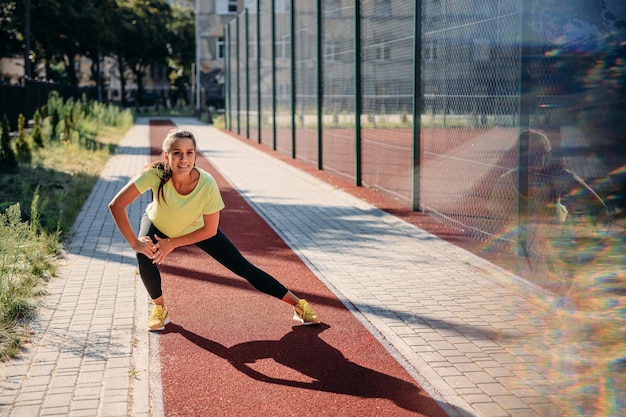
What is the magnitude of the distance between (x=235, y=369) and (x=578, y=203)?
375cm

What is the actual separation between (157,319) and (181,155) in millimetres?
1301

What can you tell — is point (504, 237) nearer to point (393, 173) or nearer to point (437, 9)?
point (437, 9)

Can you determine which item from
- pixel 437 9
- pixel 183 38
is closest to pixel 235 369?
pixel 437 9

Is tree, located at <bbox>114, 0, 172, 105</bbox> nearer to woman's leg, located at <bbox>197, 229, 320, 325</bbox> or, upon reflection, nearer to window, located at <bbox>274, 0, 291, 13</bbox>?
window, located at <bbox>274, 0, 291, 13</bbox>

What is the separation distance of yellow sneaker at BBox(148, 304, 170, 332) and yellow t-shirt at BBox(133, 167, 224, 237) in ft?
2.06

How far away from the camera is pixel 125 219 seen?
5.71 metres

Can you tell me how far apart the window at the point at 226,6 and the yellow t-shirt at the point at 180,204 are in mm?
53783

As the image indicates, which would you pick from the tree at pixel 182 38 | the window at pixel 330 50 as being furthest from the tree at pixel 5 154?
the tree at pixel 182 38

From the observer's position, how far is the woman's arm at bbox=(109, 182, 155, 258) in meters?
5.61

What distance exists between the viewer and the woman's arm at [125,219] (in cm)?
561

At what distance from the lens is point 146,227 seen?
6039 mm

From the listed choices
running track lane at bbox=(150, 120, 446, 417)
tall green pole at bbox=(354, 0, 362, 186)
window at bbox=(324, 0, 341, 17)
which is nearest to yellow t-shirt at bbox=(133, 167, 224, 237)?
running track lane at bbox=(150, 120, 446, 417)

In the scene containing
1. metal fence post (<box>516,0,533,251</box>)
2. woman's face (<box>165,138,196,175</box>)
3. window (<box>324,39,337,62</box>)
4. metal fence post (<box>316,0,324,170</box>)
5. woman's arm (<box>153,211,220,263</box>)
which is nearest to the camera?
woman's face (<box>165,138,196,175</box>)

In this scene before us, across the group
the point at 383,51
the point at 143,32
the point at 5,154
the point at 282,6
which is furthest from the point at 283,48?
the point at 143,32
